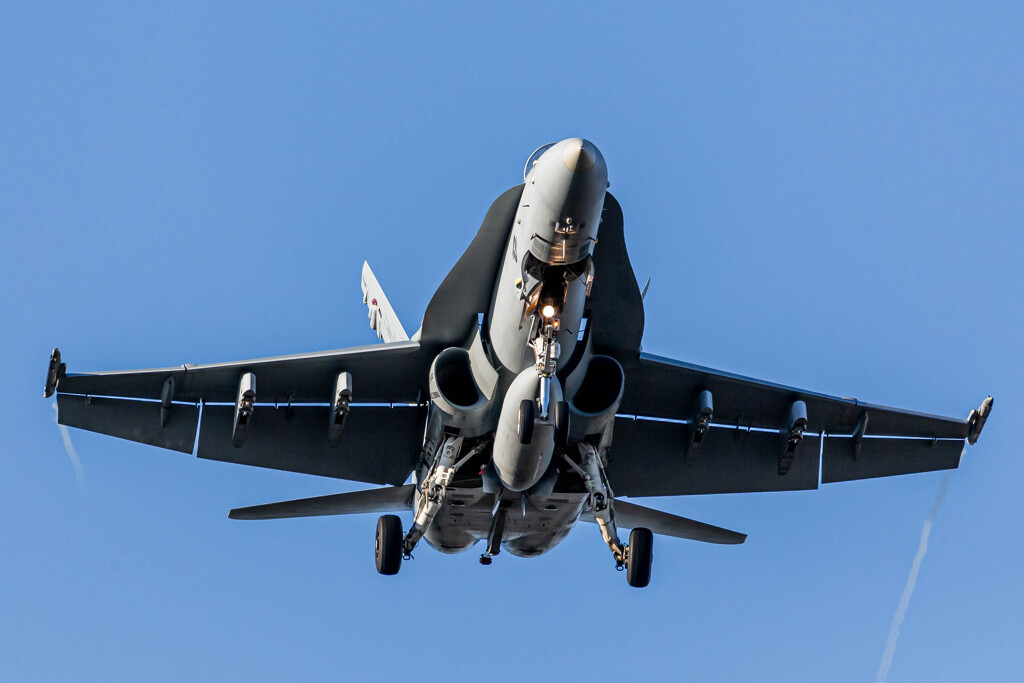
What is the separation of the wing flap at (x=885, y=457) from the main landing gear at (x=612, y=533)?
536 centimetres

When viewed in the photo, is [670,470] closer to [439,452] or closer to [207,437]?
[439,452]

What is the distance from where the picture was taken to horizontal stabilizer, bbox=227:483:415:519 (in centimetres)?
2128

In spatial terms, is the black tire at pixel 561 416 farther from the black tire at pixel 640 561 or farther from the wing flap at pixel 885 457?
the wing flap at pixel 885 457

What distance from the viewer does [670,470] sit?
23750 millimetres

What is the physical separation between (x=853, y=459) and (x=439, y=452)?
7.89m

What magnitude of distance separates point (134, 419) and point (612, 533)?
298 inches

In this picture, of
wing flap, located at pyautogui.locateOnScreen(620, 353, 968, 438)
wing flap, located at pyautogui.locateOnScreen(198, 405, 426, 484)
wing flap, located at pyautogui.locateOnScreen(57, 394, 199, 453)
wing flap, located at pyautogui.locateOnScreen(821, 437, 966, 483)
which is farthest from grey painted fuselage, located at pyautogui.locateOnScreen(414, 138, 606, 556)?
wing flap, located at pyautogui.locateOnScreen(821, 437, 966, 483)

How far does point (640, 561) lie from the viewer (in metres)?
20.0

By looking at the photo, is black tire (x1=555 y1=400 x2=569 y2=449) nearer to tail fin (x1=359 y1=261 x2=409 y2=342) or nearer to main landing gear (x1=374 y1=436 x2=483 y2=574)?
main landing gear (x1=374 y1=436 x2=483 y2=574)

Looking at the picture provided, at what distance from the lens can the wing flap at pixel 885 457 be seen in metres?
24.0

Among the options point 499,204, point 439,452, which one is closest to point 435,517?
point 439,452

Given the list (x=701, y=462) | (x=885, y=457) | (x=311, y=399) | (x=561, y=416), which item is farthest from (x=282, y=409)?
(x=885, y=457)

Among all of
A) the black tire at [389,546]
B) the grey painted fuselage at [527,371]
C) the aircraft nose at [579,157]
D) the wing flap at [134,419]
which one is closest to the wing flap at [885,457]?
the grey painted fuselage at [527,371]

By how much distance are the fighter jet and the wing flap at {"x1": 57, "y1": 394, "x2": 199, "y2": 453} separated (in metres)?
0.02
